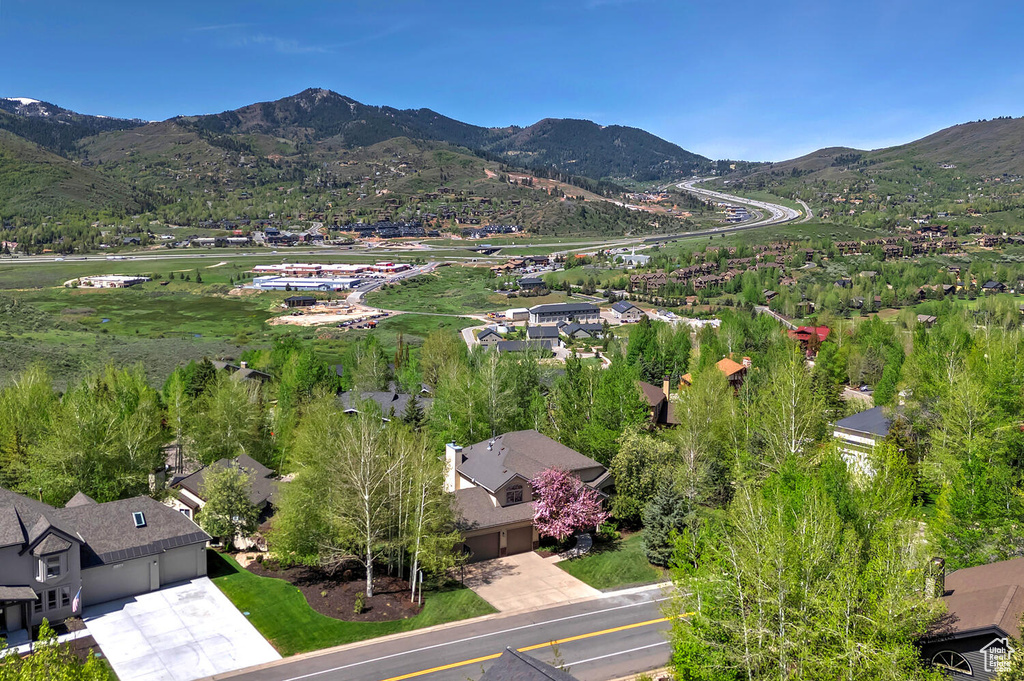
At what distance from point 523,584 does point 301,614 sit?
11.9m

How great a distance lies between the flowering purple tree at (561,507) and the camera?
45.1 meters

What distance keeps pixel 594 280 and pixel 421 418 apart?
12817 centimetres

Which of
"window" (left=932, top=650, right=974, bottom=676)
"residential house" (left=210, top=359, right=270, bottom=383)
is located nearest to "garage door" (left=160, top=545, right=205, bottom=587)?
"window" (left=932, top=650, right=974, bottom=676)

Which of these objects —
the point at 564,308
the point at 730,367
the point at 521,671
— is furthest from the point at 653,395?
the point at 564,308

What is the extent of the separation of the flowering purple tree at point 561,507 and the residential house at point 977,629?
20891 millimetres

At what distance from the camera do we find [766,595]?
80.9 feet

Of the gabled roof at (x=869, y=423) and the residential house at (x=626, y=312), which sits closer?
the gabled roof at (x=869, y=423)

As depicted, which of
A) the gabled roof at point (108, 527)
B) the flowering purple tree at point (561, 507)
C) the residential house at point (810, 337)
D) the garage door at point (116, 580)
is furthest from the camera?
the residential house at point (810, 337)

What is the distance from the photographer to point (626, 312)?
150m

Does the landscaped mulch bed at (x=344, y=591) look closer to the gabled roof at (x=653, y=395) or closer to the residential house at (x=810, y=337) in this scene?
the gabled roof at (x=653, y=395)

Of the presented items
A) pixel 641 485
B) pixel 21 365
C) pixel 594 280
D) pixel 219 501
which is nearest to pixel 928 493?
pixel 641 485

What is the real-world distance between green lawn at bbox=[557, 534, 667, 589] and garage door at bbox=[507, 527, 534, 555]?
3.02 metres

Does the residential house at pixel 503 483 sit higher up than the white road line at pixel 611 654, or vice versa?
the residential house at pixel 503 483

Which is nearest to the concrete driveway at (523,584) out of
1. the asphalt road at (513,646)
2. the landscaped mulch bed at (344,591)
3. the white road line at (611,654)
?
the asphalt road at (513,646)
